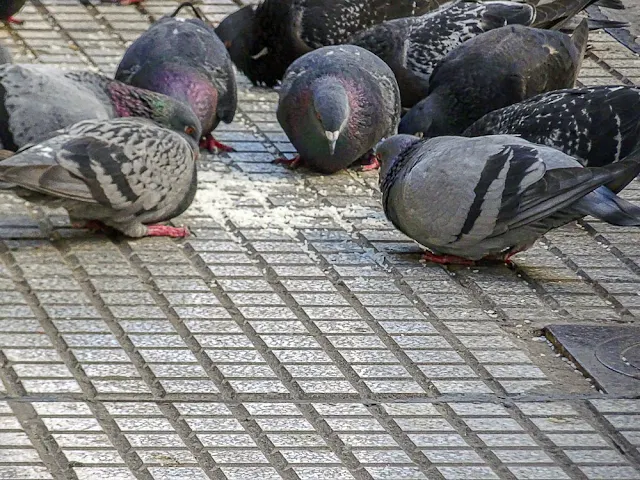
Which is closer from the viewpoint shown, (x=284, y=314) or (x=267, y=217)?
(x=284, y=314)

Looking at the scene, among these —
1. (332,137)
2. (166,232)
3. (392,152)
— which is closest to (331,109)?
(332,137)

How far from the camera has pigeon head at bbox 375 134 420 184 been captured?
21.7 ft

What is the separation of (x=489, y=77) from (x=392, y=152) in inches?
52.5

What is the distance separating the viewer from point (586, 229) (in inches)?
273

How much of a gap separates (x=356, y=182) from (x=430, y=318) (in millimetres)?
1831

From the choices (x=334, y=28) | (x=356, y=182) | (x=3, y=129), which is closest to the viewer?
(x=3, y=129)

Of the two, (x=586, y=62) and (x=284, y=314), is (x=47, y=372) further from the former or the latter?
(x=586, y=62)

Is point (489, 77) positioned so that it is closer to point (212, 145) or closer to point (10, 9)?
point (212, 145)

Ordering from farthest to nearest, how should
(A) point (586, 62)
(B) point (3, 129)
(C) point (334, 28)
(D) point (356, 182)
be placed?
(A) point (586, 62)
(C) point (334, 28)
(D) point (356, 182)
(B) point (3, 129)

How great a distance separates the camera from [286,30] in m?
8.82

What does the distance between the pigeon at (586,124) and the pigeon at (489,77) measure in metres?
0.69

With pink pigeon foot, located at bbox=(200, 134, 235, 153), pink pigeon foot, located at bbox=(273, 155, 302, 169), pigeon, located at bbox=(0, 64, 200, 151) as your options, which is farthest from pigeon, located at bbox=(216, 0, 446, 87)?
pigeon, located at bbox=(0, 64, 200, 151)

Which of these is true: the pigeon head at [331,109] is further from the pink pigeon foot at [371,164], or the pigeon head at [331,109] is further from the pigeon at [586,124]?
the pigeon at [586,124]

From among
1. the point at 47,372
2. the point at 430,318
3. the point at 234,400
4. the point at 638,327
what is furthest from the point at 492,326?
the point at 47,372
